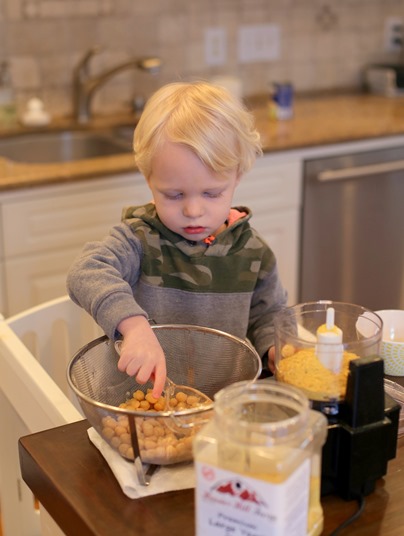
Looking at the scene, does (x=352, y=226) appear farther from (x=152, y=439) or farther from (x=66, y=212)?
(x=152, y=439)

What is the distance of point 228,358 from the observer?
1131 millimetres

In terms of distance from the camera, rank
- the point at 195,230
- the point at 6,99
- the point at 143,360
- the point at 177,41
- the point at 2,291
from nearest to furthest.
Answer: the point at 143,360, the point at 195,230, the point at 2,291, the point at 6,99, the point at 177,41

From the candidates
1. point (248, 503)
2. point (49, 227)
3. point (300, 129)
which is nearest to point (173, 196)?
point (248, 503)

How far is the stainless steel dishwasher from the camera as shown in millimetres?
2656

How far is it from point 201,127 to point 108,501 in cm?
53

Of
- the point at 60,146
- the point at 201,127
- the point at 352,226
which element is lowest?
the point at 352,226

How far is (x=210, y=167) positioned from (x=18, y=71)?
1.72 meters

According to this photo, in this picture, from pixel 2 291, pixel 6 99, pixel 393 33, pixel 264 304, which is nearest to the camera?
pixel 264 304

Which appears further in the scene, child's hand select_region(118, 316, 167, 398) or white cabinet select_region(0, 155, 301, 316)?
white cabinet select_region(0, 155, 301, 316)

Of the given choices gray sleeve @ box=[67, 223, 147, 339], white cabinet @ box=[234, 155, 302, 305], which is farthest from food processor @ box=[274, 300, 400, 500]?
white cabinet @ box=[234, 155, 302, 305]

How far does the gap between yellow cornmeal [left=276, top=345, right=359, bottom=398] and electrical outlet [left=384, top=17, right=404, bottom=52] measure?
2.75 m

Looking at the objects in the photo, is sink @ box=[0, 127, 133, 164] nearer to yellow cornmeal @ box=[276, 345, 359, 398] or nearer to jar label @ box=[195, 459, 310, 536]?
yellow cornmeal @ box=[276, 345, 359, 398]

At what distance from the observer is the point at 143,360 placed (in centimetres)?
100

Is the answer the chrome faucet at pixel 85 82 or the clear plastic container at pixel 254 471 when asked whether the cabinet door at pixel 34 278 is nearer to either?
the chrome faucet at pixel 85 82
